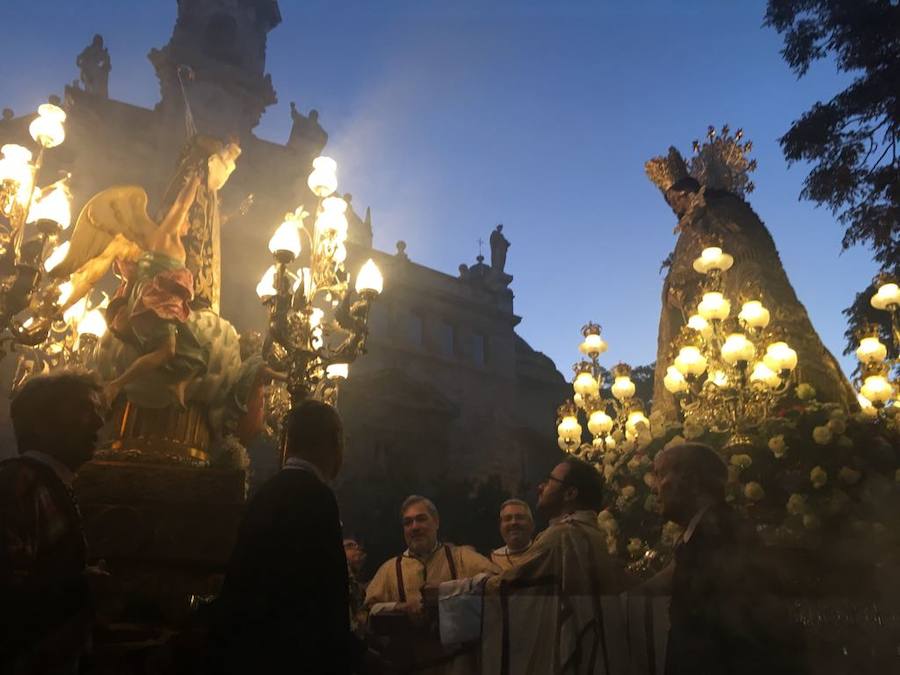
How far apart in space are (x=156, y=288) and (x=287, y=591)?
10.2ft

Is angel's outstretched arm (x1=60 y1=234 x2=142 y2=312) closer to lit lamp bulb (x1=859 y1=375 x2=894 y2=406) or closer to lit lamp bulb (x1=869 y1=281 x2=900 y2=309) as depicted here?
lit lamp bulb (x1=859 y1=375 x2=894 y2=406)

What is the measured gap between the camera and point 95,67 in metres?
25.7

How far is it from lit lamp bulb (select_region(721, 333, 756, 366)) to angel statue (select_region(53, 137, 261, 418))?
424 centimetres

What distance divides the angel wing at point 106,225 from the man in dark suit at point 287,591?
145 inches

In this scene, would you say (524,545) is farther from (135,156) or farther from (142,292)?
(135,156)

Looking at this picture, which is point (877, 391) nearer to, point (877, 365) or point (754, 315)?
point (877, 365)

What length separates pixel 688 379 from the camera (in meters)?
6.81

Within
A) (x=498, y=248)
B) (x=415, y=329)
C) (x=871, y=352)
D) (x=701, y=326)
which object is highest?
(x=498, y=248)

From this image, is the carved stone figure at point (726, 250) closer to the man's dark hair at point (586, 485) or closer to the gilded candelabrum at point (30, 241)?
the man's dark hair at point (586, 485)

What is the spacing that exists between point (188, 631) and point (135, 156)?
25225mm

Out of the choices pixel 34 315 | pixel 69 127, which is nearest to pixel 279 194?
pixel 69 127

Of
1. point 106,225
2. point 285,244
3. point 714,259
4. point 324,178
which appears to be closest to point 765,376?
point 714,259

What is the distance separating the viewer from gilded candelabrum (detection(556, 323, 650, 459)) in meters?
8.16

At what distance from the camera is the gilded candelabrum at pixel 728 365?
6.06 m
